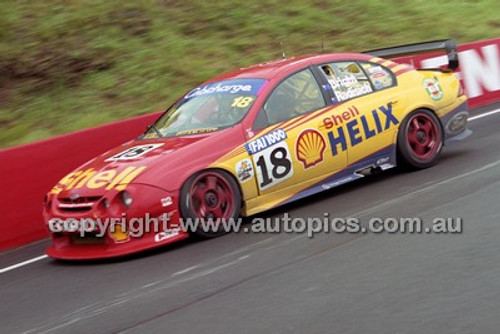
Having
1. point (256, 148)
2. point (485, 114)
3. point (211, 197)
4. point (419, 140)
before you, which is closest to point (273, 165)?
point (256, 148)

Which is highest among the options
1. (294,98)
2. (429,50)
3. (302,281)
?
(429,50)

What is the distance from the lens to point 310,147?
857 centimetres

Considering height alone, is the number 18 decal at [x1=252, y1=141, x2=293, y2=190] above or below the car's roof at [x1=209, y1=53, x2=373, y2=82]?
below

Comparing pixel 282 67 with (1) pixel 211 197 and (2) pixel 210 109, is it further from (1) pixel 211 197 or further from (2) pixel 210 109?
(1) pixel 211 197

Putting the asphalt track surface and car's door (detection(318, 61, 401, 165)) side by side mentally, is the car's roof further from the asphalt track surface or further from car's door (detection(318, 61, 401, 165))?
the asphalt track surface

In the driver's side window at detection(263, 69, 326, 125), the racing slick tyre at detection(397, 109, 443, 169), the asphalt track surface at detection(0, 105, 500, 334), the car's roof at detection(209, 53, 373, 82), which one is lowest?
the asphalt track surface at detection(0, 105, 500, 334)

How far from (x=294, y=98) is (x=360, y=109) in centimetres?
76

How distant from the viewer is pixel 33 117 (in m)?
13.8

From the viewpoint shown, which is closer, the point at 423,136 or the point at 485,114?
the point at 423,136

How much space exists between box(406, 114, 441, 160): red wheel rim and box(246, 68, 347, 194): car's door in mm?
1100

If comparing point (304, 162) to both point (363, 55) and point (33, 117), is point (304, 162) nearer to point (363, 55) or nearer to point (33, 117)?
point (363, 55)

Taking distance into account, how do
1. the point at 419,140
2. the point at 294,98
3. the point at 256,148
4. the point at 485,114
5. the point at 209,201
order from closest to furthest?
the point at 209,201, the point at 256,148, the point at 294,98, the point at 419,140, the point at 485,114

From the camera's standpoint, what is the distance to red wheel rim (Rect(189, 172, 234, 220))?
7836 mm

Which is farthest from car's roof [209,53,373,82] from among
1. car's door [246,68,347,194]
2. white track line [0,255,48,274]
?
white track line [0,255,48,274]
